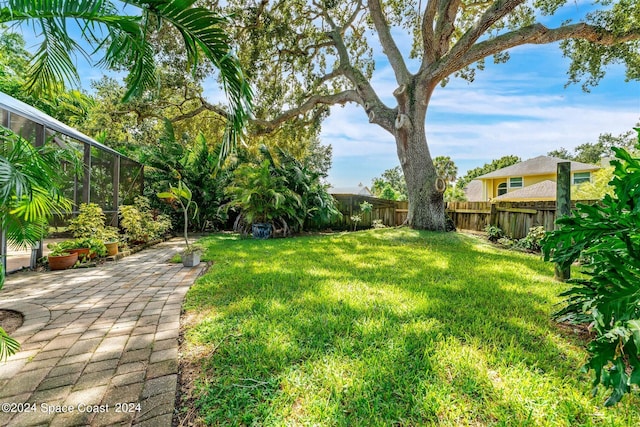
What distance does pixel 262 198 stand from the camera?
22.4 feet

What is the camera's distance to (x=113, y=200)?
6.15 metres

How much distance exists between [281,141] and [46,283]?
26.7 ft

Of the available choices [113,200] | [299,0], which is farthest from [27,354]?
[299,0]

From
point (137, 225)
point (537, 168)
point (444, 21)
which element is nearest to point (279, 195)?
point (137, 225)

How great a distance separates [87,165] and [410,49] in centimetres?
1082

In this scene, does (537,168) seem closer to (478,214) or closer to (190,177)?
(478,214)

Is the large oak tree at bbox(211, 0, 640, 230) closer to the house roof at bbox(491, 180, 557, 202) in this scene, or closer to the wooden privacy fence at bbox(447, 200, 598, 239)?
the wooden privacy fence at bbox(447, 200, 598, 239)

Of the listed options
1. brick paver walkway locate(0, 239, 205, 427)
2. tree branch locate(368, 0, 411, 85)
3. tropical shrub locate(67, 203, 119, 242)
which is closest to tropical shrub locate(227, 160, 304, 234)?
tropical shrub locate(67, 203, 119, 242)

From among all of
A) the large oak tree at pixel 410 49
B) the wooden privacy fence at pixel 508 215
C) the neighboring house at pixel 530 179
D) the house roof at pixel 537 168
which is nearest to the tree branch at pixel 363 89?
the large oak tree at pixel 410 49

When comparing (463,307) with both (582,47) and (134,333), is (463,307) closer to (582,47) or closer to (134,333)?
(134,333)

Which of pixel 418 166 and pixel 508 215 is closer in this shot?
pixel 508 215

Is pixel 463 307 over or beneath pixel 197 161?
beneath

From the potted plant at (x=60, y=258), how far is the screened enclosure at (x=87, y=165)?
0.51 meters

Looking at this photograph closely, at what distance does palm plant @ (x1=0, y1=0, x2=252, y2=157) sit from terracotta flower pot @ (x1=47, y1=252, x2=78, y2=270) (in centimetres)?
297
